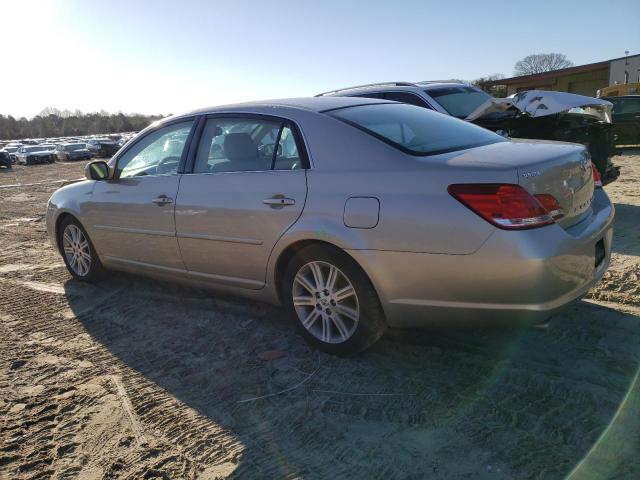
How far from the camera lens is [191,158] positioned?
404cm

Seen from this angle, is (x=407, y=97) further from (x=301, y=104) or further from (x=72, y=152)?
(x=72, y=152)

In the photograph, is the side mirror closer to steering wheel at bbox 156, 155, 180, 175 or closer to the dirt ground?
steering wheel at bbox 156, 155, 180, 175

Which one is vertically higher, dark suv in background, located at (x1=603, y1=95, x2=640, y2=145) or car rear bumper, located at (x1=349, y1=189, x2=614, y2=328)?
dark suv in background, located at (x1=603, y1=95, x2=640, y2=145)

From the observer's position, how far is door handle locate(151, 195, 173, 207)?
4.06 meters

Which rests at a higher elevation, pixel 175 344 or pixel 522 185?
pixel 522 185

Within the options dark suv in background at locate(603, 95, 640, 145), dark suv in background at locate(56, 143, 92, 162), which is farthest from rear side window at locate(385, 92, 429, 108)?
dark suv in background at locate(56, 143, 92, 162)

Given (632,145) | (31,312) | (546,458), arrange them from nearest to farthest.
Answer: (546,458), (31,312), (632,145)

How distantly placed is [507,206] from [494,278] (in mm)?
362

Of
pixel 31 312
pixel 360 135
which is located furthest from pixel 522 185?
pixel 31 312

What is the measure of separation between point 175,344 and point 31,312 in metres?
1.65

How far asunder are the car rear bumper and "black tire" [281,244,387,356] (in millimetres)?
90

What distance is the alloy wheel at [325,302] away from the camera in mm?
3238

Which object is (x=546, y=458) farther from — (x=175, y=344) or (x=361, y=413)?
(x=175, y=344)

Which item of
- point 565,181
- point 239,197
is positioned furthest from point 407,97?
point 565,181
